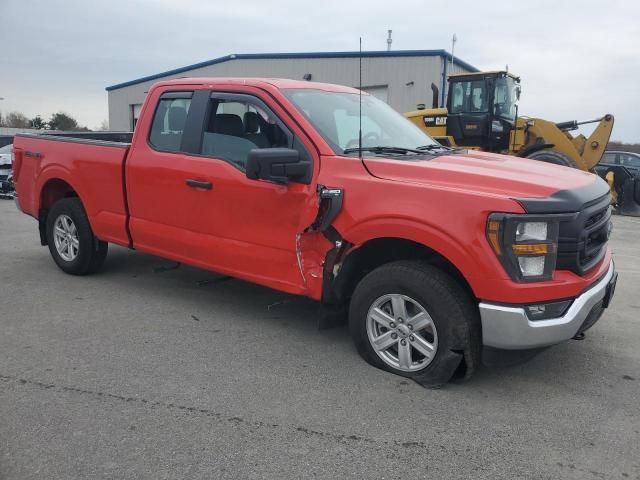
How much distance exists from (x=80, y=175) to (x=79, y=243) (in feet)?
2.37

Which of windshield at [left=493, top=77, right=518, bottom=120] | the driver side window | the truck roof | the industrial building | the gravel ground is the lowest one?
the gravel ground

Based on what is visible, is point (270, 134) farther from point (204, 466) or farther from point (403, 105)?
point (403, 105)

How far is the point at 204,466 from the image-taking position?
2.80 m

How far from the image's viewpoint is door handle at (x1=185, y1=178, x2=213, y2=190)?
4559mm

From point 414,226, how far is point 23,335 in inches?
123

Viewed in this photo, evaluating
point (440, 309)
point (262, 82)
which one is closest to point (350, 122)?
point (262, 82)

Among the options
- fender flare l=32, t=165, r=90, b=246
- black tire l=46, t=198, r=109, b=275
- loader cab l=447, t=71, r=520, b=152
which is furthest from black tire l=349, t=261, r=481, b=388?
loader cab l=447, t=71, r=520, b=152

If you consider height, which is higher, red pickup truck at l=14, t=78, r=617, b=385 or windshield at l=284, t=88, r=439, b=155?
windshield at l=284, t=88, r=439, b=155

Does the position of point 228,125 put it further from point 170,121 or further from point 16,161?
point 16,161

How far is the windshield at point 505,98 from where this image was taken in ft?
42.5

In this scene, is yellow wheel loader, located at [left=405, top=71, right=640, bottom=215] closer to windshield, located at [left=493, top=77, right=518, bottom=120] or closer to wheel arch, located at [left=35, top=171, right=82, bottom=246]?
windshield, located at [left=493, top=77, right=518, bottom=120]

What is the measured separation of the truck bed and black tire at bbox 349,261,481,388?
2827mm

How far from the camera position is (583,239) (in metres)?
3.45

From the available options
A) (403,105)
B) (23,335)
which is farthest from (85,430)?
(403,105)
